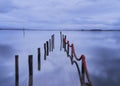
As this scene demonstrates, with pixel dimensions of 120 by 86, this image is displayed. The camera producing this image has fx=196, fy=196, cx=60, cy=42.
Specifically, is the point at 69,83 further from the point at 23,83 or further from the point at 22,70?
the point at 22,70

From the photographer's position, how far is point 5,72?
15469mm

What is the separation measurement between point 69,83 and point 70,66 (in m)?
4.31

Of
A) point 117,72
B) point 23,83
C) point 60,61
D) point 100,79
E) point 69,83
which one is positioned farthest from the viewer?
point 60,61

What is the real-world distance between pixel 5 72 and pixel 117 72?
8822mm

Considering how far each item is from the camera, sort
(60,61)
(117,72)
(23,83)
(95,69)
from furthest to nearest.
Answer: (60,61)
(95,69)
(117,72)
(23,83)

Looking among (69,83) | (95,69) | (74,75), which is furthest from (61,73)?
(95,69)

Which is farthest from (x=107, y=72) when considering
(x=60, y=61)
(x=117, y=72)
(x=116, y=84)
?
(x=60, y=61)

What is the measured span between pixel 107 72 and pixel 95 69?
1.24 metres

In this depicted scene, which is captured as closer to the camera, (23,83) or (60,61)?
(23,83)

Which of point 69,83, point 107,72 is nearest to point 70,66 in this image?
point 107,72

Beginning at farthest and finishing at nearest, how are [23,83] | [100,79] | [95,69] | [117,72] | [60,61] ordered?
[60,61]
[95,69]
[117,72]
[100,79]
[23,83]

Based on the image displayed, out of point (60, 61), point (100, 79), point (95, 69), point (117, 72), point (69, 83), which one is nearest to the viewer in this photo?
point (69, 83)

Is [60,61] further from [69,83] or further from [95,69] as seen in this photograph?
[69,83]

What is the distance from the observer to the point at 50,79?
490 inches
